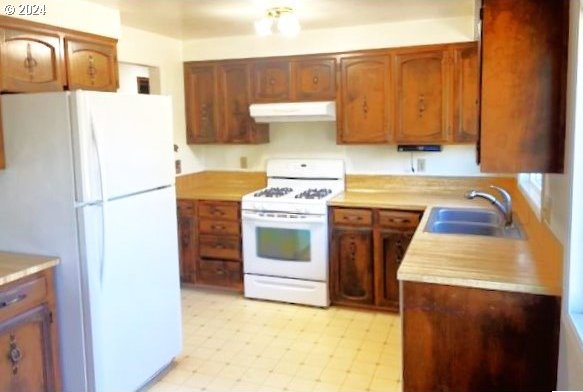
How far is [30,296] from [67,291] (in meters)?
0.18

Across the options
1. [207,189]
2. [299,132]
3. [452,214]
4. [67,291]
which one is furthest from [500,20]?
[207,189]

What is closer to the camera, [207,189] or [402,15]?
[402,15]

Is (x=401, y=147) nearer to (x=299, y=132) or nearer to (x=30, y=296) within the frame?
(x=299, y=132)

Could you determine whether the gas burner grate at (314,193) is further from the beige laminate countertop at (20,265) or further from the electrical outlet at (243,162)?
the beige laminate countertop at (20,265)

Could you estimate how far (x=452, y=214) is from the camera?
350 cm

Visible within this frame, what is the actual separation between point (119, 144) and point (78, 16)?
1.17 m

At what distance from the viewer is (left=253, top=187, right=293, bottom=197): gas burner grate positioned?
4246mm

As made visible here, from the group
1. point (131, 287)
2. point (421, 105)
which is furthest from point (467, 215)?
point (131, 287)

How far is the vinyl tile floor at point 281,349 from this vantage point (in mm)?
2879

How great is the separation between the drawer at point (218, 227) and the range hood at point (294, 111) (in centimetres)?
95

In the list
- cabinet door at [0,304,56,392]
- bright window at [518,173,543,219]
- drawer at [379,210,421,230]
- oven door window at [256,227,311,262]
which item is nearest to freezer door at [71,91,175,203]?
cabinet door at [0,304,56,392]

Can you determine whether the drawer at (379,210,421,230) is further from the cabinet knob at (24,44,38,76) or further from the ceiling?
the cabinet knob at (24,44,38,76)

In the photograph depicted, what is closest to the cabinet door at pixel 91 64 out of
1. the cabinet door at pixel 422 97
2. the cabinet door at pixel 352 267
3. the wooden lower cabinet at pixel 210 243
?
the wooden lower cabinet at pixel 210 243

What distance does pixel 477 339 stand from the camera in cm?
204
